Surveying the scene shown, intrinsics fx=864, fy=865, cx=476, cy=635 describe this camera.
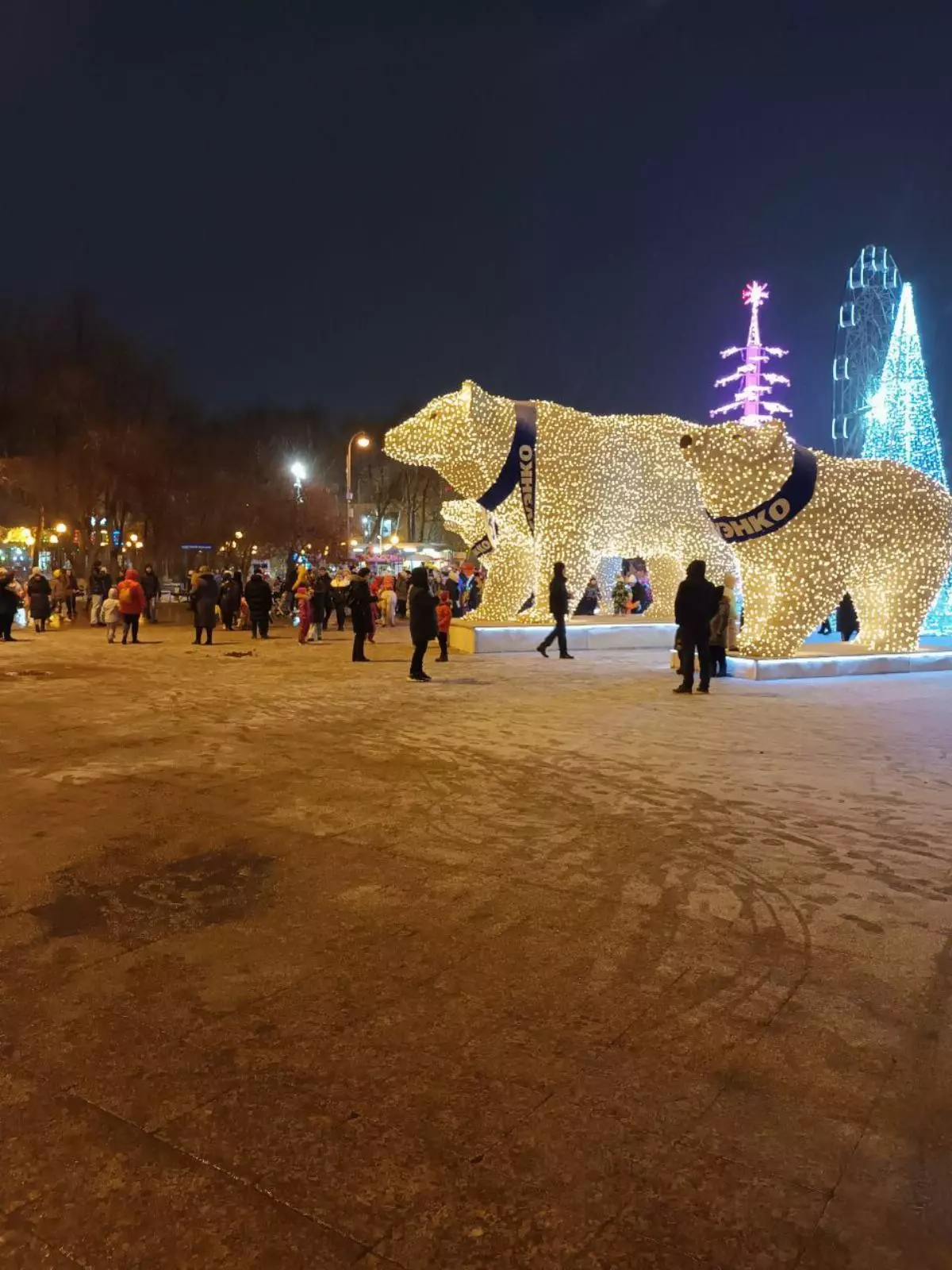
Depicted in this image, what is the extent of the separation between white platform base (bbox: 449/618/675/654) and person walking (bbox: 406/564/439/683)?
3.44 m

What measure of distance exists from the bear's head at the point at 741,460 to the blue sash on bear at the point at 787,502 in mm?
74

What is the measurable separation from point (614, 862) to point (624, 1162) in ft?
6.71

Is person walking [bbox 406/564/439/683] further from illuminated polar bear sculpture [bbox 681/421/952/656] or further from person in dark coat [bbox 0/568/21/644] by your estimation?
person in dark coat [bbox 0/568/21/644]

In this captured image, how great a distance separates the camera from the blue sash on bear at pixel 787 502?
10.2m

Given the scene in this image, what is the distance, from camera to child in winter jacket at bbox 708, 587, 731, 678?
10.9 metres

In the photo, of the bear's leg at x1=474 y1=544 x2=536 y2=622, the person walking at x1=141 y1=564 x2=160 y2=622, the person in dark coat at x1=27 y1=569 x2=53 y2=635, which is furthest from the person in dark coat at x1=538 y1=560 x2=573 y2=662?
the person in dark coat at x1=27 y1=569 x2=53 y2=635

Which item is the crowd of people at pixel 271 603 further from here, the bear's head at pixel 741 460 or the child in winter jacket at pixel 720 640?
the bear's head at pixel 741 460

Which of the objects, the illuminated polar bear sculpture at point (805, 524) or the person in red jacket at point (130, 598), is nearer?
the illuminated polar bear sculpture at point (805, 524)

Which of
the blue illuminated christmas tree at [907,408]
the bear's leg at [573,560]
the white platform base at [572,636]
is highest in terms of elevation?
the blue illuminated christmas tree at [907,408]

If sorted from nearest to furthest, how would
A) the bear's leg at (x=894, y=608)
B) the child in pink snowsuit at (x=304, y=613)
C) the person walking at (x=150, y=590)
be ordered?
1. the bear's leg at (x=894, y=608)
2. the child in pink snowsuit at (x=304, y=613)
3. the person walking at (x=150, y=590)

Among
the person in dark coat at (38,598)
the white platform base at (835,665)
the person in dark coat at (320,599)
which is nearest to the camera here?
the white platform base at (835,665)

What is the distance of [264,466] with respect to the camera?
145 feet

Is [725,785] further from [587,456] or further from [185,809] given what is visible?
[587,456]

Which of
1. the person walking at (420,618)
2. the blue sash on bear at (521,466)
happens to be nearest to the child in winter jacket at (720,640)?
the person walking at (420,618)
